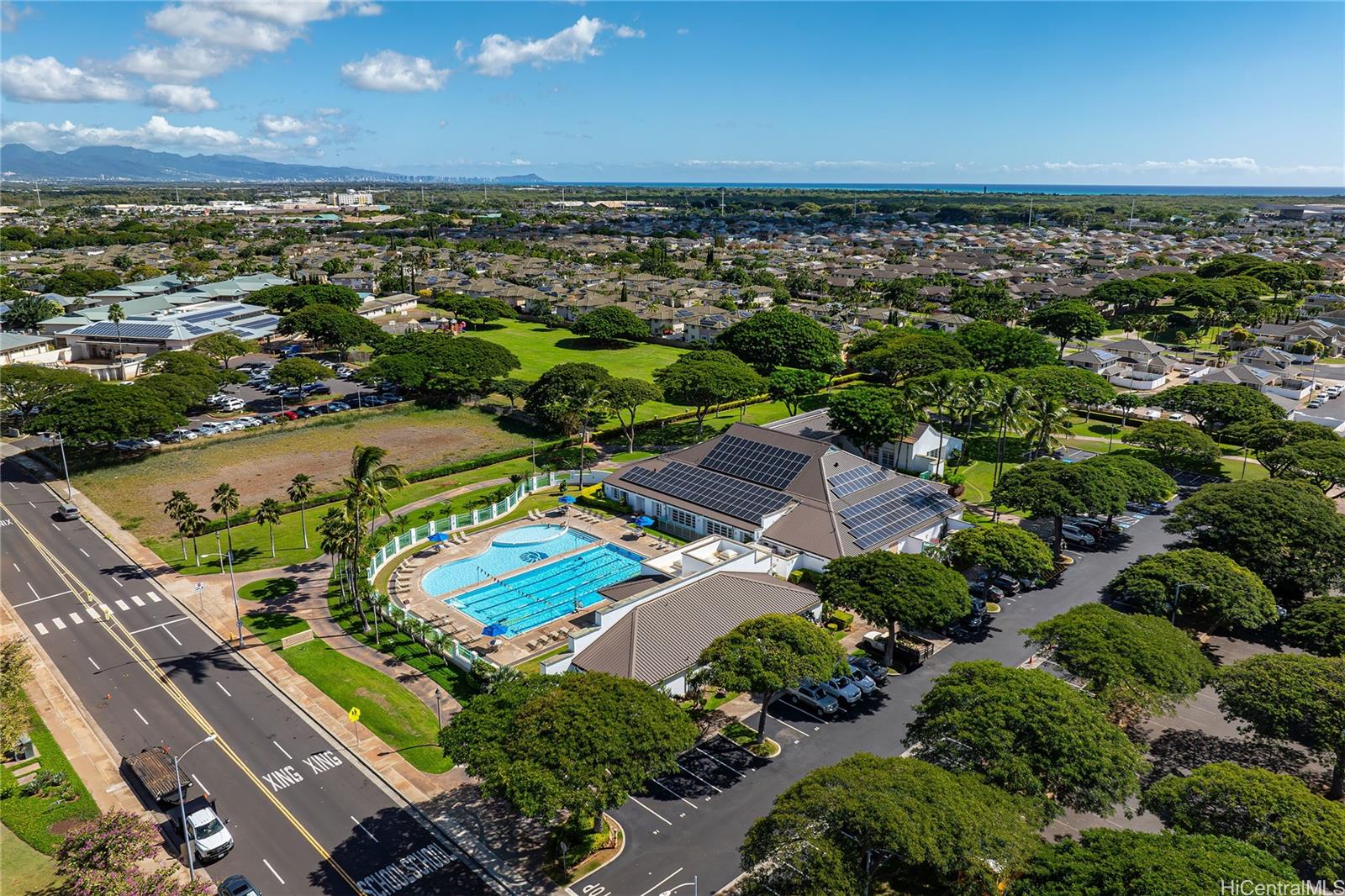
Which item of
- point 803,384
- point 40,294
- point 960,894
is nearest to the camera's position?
point 960,894

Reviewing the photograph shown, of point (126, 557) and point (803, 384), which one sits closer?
point (126, 557)

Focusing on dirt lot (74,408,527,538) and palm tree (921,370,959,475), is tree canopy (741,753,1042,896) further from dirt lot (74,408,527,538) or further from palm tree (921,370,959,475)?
dirt lot (74,408,527,538)

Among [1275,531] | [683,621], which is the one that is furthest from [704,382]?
[1275,531]

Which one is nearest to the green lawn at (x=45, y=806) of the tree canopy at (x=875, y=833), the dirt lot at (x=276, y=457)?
the tree canopy at (x=875, y=833)

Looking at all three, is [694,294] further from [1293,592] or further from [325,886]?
[325,886]

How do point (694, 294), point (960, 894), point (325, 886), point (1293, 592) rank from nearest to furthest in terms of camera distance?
1. point (960, 894)
2. point (325, 886)
3. point (1293, 592)
4. point (694, 294)

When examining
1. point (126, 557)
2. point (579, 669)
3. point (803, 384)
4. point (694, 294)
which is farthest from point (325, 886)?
point (694, 294)

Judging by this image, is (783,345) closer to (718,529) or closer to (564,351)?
(564,351)
